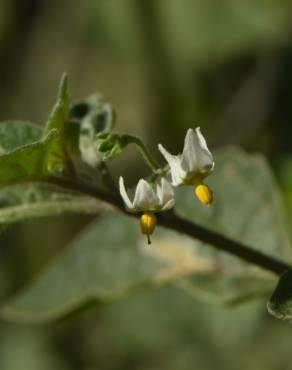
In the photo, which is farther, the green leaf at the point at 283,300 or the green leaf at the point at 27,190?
the green leaf at the point at 27,190

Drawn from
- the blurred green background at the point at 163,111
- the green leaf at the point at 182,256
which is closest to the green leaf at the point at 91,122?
the green leaf at the point at 182,256

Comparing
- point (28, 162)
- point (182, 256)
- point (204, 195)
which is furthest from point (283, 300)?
point (182, 256)

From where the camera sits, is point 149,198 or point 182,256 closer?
point 149,198

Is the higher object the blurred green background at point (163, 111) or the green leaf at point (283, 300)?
the green leaf at point (283, 300)

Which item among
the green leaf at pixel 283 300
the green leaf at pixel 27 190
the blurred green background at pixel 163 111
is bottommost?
the blurred green background at pixel 163 111

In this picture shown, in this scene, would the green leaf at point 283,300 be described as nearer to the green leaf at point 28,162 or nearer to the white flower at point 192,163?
the white flower at point 192,163

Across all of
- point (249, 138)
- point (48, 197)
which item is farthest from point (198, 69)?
point (48, 197)

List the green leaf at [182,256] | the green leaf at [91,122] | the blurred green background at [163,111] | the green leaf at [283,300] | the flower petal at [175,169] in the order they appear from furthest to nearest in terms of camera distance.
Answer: the blurred green background at [163,111] → the green leaf at [182,256] → the green leaf at [91,122] → the flower petal at [175,169] → the green leaf at [283,300]

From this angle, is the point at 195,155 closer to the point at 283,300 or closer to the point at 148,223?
the point at 148,223
